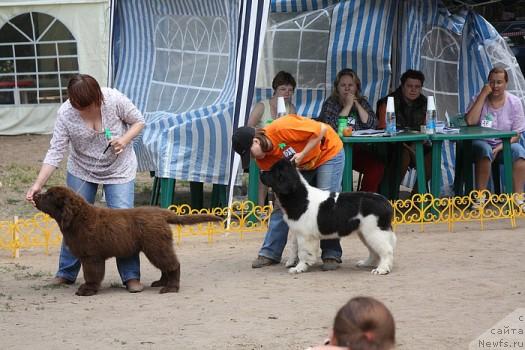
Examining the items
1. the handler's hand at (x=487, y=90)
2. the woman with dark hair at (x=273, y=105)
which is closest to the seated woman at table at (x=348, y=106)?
the woman with dark hair at (x=273, y=105)

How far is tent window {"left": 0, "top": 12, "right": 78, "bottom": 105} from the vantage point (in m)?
16.7

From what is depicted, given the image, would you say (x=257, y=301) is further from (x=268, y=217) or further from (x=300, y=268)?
(x=268, y=217)

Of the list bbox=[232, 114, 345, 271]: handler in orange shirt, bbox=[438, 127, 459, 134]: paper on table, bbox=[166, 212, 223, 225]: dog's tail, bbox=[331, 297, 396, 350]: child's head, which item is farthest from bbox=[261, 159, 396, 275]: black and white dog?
bbox=[331, 297, 396, 350]: child's head

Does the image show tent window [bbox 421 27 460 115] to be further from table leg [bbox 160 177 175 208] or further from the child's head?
the child's head

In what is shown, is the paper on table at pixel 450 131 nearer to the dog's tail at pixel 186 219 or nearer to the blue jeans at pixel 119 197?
the dog's tail at pixel 186 219

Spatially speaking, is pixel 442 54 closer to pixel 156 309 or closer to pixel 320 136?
pixel 320 136

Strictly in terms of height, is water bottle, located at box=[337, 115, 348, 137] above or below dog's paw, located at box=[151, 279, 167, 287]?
above

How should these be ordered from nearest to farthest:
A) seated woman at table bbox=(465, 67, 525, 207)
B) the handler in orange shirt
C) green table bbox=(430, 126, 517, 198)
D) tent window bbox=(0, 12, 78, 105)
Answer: the handler in orange shirt, green table bbox=(430, 126, 517, 198), seated woman at table bbox=(465, 67, 525, 207), tent window bbox=(0, 12, 78, 105)

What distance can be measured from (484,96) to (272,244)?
3465 mm

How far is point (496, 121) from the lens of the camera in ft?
33.5

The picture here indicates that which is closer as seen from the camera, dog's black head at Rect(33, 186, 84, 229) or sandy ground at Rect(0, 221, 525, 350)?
sandy ground at Rect(0, 221, 525, 350)

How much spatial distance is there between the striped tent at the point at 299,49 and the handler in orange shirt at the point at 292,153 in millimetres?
2757

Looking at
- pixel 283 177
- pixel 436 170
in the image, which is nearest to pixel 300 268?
pixel 283 177

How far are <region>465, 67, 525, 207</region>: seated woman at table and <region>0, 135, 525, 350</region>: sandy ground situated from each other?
1.28 m
